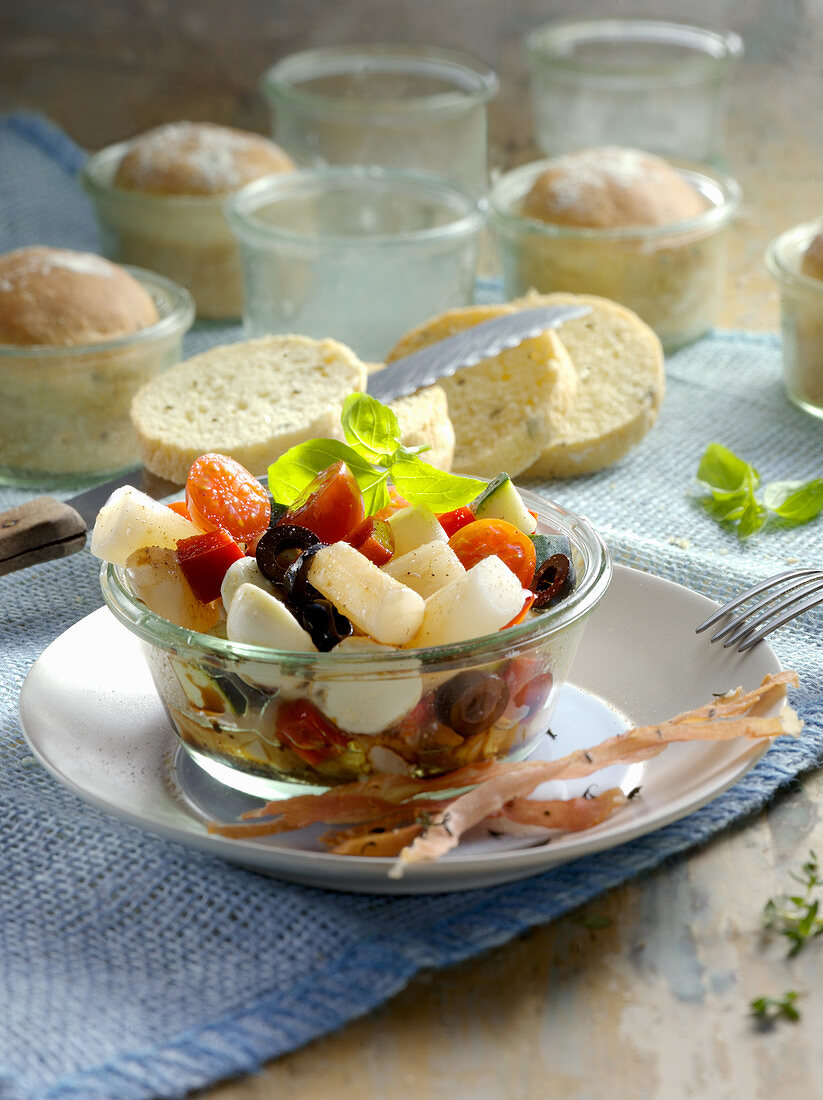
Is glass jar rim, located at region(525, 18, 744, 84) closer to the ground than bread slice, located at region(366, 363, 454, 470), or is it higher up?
higher up

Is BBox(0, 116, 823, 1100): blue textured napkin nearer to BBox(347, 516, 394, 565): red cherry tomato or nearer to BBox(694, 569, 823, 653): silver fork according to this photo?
BBox(694, 569, 823, 653): silver fork

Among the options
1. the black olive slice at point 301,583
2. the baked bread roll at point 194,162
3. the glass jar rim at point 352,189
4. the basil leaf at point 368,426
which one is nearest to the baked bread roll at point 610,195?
the glass jar rim at point 352,189

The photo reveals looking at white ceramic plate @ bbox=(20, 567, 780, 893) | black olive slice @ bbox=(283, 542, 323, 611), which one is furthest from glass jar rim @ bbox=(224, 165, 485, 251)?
black olive slice @ bbox=(283, 542, 323, 611)

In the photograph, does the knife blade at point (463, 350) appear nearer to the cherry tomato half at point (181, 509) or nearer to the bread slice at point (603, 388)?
the bread slice at point (603, 388)

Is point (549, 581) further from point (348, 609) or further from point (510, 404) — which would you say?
point (510, 404)

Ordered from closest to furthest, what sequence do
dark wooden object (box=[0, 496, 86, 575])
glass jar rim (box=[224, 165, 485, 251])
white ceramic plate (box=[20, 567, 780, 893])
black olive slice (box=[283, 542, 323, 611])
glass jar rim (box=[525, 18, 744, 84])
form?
1. white ceramic plate (box=[20, 567, 780, 893])
2. black olive slice (box=[283, 542, 323, 611])
3. dark wooden object (box=[0, 496, 86, 575])
4. glass jar rim (box=[224, 165, 485, 251])
5. glass jar rim (box=[525, 18, 744, 84])

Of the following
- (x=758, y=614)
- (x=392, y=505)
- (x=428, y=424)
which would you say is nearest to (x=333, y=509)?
(x=392, y=505)

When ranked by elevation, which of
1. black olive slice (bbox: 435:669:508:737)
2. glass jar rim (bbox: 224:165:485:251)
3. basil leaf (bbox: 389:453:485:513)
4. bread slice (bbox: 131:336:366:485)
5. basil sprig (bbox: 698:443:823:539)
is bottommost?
basil sprig (bbox: 698:443:823:539)
